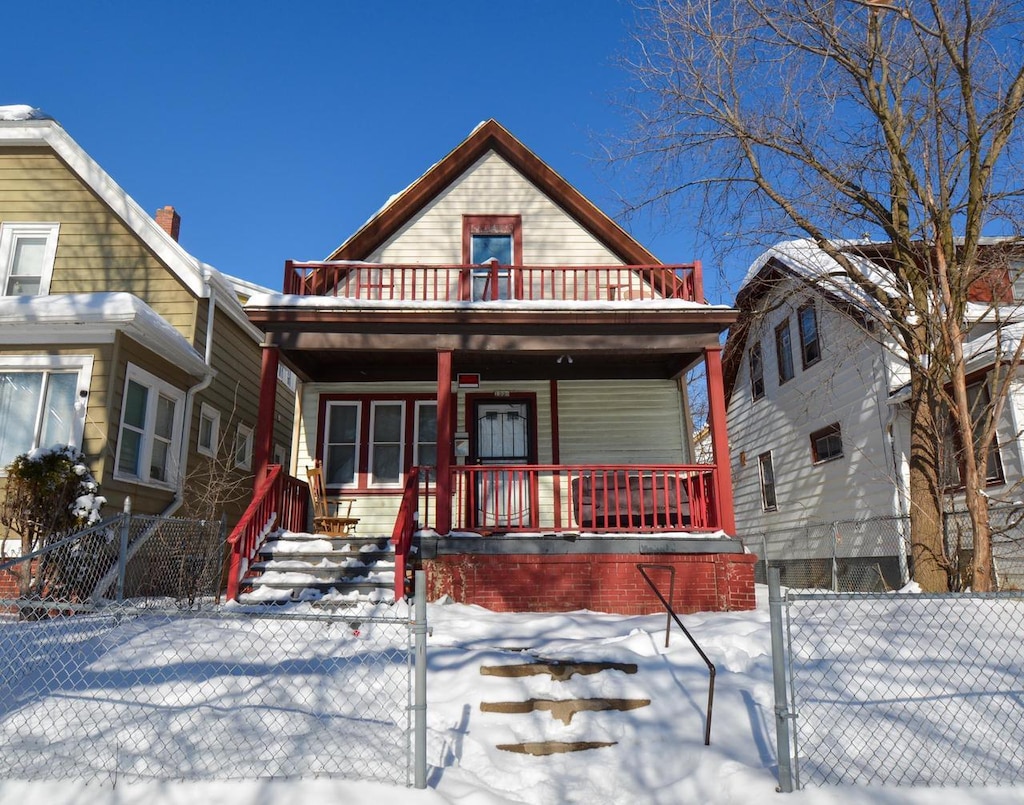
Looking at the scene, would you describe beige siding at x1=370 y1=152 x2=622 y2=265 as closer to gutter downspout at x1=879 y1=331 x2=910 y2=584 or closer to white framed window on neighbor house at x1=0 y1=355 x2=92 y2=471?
gutter downspout at x1=879 y1=331 x2=910 y2=584

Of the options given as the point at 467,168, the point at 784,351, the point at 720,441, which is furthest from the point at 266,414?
the point at 784,351

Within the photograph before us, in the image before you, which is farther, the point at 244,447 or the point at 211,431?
the point at 244,447

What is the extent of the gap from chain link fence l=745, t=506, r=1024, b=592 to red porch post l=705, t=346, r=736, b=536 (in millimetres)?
852

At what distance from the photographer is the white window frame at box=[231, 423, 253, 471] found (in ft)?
44.9

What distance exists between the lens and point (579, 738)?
4738mm

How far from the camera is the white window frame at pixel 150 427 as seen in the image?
9.95 meters

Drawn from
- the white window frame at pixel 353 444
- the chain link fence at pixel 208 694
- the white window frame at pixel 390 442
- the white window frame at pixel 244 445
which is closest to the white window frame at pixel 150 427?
the white window frame at pixel 244 445

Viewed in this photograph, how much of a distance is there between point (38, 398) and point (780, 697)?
10081 mm

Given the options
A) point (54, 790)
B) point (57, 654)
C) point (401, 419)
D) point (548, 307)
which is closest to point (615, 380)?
point (548, 307)

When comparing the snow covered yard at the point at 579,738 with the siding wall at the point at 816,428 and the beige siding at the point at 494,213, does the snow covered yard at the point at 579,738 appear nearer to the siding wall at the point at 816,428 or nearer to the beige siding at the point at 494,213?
the siding wall at the point at 816,428

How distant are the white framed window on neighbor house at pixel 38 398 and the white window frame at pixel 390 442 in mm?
4291

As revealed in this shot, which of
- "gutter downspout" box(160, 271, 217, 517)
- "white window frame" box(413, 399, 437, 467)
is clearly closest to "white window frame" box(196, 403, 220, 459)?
"gutter downspout" box(160, 271, 217, 517)

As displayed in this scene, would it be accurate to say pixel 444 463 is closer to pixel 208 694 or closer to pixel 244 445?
pixel 208 694

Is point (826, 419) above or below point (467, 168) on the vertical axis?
below
